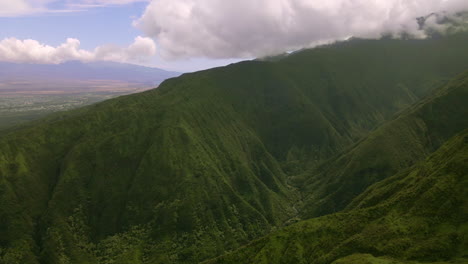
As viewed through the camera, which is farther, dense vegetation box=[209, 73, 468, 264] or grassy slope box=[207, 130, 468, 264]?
dense vegetation box=[209, 73, 468, 264]

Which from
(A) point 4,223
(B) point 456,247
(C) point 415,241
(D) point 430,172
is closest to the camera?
(B) point 456,247

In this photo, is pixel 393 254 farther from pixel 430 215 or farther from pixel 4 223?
pixel 4 223

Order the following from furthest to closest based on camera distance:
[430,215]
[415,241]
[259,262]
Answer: [259,262] → [430,215] → [415,241]

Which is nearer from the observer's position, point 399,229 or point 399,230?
point 399,230

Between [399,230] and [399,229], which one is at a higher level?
[399,229]

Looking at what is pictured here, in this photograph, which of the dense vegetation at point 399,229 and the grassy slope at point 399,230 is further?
the dense vegetation at point 399,229

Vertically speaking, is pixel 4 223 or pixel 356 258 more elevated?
pixel 356 258

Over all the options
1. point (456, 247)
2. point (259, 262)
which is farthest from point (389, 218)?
point (259, 262)

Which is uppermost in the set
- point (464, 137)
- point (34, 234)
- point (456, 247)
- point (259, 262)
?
point (464, 137)
